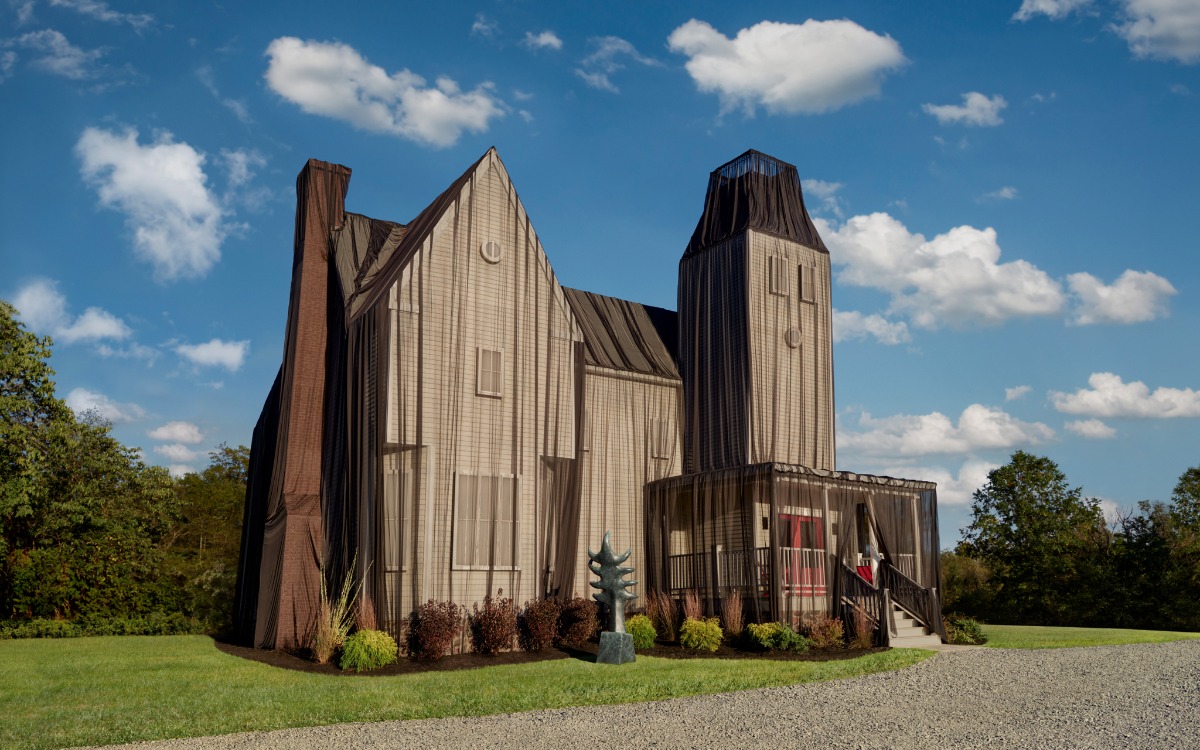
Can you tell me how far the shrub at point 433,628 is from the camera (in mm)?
16875

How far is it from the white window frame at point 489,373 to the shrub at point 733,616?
6263mm

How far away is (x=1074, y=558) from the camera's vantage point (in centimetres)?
3288

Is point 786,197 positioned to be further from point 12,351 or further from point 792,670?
point 12,351

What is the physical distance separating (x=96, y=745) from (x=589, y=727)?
5157 mm

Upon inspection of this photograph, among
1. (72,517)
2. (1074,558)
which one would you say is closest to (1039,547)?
(1074,558)

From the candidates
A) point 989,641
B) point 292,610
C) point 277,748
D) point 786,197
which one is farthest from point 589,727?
point 786,197

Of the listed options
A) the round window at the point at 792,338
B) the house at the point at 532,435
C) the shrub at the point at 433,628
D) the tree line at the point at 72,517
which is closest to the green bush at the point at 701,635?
the house at the point at 532,435

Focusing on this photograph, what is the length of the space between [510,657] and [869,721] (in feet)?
27.0

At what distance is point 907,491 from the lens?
21109 millimetres

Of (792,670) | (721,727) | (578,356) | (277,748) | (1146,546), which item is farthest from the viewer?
(1146,546)

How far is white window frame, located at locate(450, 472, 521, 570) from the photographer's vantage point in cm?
1834

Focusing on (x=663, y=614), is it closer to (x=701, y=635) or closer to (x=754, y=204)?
(x=701, y=635)

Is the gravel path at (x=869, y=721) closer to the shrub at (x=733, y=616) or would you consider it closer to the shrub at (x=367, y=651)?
the shrub at (x=733, y=616)

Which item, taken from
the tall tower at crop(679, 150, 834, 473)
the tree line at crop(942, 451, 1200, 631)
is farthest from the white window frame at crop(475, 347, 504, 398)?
the tree line at crop(942, 451, 1200, 631)
